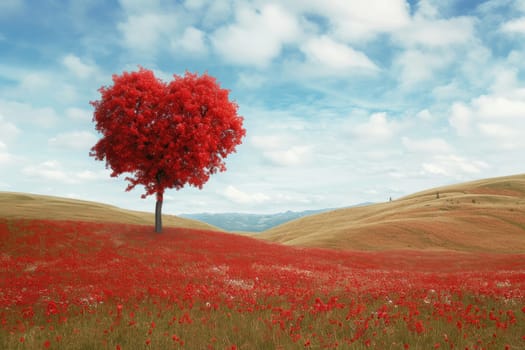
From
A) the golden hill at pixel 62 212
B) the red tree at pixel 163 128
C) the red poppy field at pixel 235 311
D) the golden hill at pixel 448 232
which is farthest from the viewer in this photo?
the golden hill at pixel 448 232

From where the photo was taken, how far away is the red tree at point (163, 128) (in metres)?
37.6

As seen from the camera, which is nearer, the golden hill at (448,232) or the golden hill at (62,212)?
the golden hill at (62,212)

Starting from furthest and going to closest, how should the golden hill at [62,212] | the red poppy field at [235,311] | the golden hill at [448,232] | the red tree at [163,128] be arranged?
the golden hill at [448,232] < the golden hill at [62,212] < the red tree at [163,128] < the red poppy field at [235,311]

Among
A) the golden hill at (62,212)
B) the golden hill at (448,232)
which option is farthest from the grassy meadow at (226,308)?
the golden hill at (448,232)

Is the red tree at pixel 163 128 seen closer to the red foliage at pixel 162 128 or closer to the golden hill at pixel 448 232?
the red foliage at pixel 162 128

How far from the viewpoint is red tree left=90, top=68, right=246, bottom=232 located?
37.6 m

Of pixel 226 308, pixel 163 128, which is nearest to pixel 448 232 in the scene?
pixel 163 128

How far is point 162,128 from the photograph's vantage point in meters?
37.2

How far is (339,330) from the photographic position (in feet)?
27.9

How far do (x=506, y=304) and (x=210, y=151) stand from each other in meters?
32.4

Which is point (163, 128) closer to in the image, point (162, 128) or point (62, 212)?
point (162, 128)

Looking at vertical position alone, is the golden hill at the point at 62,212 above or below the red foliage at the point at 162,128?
below

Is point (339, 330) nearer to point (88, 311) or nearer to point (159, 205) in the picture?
point (88, 311)

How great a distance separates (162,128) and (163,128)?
0.10m
